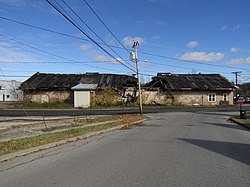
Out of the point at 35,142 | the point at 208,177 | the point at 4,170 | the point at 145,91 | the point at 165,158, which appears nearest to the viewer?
the point at 208,177

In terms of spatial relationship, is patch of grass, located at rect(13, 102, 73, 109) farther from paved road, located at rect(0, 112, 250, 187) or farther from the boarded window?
paved road, located at rect(0, 112, 250, 187)

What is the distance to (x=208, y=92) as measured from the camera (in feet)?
199

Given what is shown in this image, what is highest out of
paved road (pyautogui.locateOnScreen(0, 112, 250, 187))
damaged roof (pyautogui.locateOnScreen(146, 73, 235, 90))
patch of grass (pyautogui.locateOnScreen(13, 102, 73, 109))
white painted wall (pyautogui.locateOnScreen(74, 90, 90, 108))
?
damaged roof (pyautogui.locateOnScreen(146, 73, 235, 90))

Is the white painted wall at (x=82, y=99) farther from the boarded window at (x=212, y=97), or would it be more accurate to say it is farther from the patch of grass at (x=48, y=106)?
A: the boarded window at (x=212, y=97)

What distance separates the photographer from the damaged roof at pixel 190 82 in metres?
59.7

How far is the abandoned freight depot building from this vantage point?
55781mm

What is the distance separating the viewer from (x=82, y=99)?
53062 millimetres

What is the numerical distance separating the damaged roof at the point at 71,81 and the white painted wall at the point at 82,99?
321 centimetres

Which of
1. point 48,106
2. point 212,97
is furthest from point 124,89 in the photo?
point 212,97

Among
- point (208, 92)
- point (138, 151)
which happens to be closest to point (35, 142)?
point (138, 151)

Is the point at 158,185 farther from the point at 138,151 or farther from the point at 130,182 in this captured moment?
the point at 138,151

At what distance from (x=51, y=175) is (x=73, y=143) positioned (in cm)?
579

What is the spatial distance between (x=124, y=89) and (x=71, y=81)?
32.5 ft

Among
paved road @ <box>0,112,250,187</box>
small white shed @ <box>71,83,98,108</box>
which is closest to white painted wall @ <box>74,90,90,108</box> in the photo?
small white shed @ <box>71,83,98,108</box>
